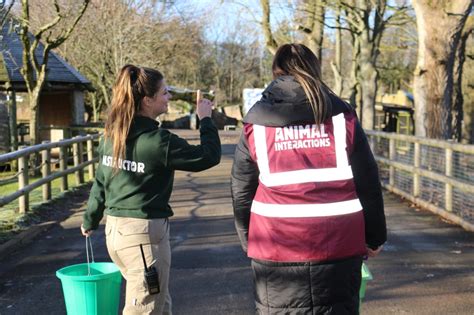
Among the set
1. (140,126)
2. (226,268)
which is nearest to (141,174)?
(140,126)

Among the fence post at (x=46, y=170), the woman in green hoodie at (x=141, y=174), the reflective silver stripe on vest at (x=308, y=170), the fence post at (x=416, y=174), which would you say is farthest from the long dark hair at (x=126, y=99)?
the fence post at (x=416, y=174)

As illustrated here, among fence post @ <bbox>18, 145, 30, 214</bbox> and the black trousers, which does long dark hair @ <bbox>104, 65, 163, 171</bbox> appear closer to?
the black trousers

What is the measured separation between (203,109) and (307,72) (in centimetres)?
95

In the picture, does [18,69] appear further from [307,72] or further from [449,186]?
[307,72]

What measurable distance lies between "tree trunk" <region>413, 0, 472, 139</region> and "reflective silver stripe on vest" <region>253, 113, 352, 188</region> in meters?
9.18

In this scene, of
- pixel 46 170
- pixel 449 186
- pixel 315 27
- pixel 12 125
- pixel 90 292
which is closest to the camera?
pixel 90 292

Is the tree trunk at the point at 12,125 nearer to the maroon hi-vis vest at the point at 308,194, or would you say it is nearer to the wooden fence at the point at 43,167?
the wooden fence at the point at 43,167

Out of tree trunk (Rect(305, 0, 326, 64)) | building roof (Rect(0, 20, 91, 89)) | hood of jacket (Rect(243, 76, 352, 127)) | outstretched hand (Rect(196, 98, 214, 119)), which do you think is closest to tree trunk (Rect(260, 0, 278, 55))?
tree trunk (Rect(305, 0, 326, 64))

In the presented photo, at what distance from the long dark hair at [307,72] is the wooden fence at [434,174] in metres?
6.01

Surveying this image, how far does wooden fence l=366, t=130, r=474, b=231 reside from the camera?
883 centimetres

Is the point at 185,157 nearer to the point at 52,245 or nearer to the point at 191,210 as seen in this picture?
the point at 52,245

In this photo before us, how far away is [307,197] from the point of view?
9.09 feet

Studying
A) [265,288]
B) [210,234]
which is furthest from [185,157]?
[210,234]

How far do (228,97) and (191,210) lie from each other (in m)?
50.1
